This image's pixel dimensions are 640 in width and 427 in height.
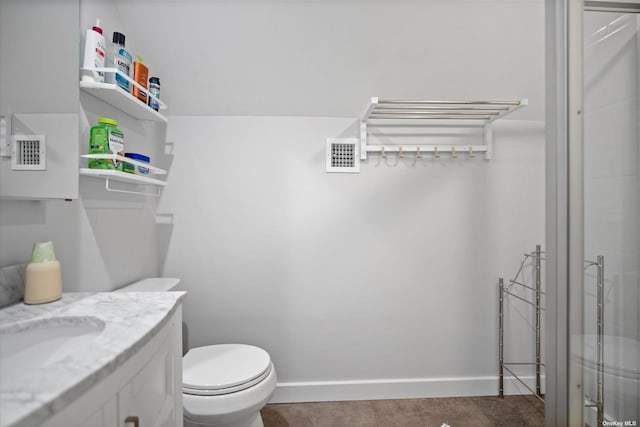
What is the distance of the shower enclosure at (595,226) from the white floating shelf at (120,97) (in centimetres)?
160

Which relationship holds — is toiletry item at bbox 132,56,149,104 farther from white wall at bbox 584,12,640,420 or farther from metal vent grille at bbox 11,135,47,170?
white wall at bbox 584,12,640,420

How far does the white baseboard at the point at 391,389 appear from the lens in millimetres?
2012

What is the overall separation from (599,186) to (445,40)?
3.68ft

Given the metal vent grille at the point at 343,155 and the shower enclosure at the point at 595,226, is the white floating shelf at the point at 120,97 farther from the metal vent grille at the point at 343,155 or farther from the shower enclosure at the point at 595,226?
the shower enclosure at the point at 595,226

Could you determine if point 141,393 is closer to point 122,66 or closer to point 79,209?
point 79,209

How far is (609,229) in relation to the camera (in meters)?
0.99

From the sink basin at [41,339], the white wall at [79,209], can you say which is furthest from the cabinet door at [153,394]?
the white wall at [79,209]

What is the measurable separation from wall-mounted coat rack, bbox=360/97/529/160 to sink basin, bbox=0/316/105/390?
62.2 inches

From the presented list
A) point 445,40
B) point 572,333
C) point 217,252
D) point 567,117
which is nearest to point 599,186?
point 567,117

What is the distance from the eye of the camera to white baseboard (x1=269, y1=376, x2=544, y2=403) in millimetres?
2012

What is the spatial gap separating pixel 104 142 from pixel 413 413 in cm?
209

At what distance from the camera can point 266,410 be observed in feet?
6.33

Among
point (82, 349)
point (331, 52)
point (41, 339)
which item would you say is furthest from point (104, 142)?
point (331, 52)

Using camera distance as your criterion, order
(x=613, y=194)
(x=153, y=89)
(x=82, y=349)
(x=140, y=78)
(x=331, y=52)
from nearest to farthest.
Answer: (x=82, y=349)
(x=613, y=194)
(x=140, y=78)
(x=153, y=89)
(x=331, y=52)
